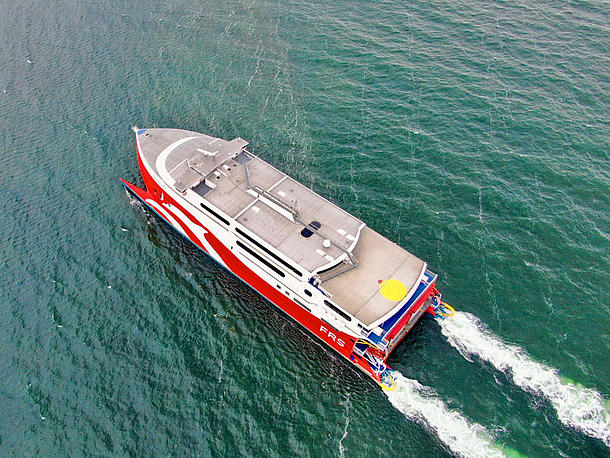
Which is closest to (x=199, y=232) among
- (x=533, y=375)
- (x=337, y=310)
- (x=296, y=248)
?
(x=296, y=248)

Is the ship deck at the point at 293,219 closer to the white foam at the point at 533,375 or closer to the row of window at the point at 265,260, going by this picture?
the row of window at the point at 265,260

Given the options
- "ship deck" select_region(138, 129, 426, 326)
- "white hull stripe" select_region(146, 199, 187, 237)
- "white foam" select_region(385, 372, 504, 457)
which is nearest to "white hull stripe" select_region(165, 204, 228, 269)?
"white hull stripe" select_region(146, 199, 187, 237)

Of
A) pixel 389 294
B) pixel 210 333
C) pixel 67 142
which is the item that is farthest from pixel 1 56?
pixel 389 294

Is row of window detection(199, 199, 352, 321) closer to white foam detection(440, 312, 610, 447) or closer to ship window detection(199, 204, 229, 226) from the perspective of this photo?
ship window detection(199, 204, 229, 226)

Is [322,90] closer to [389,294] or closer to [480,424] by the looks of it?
[389,294]

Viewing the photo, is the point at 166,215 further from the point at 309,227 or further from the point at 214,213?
the point at 309,227
